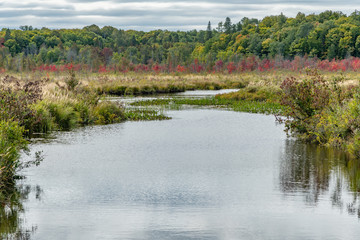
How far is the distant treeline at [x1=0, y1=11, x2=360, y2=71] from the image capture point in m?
119

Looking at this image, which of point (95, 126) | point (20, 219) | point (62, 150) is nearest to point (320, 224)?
point (20, 219)

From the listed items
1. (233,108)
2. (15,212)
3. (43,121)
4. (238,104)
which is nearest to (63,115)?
(43,121)

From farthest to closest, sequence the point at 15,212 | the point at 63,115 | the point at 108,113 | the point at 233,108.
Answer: the point at 233,108
the point at 108,113
the point at 63,115
the point at 15,212

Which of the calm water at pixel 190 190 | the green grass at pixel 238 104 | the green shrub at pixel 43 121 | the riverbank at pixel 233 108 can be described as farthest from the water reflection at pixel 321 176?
the green grass at pixel 238 104

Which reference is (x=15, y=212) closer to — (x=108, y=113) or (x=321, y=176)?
(x=321, y=176)

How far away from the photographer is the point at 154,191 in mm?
11055

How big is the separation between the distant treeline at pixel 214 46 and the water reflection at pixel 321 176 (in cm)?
7716

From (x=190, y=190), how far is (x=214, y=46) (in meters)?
151

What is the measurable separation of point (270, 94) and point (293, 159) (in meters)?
28.4

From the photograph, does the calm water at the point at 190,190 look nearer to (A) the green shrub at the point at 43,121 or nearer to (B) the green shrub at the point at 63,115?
(A) the green shrub at the point at 43,121

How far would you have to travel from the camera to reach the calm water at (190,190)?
8.41m

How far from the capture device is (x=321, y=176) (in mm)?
12953

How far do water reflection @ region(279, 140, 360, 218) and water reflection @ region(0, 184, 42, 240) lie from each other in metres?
5.64

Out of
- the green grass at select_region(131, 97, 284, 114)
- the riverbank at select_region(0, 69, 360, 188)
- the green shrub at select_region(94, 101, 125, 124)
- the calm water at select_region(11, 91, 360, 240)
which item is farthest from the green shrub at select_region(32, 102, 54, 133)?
the green grass at select_region(131, 97, 284, 114)
